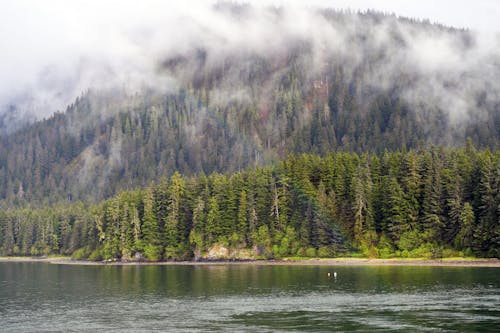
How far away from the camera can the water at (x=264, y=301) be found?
73312 mm

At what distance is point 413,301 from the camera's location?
85.8 metres

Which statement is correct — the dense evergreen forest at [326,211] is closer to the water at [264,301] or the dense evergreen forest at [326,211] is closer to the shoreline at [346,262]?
the shoreline at [346,262]

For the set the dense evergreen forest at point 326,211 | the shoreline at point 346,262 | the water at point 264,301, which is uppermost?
the dense evergreen forest at point 326,211

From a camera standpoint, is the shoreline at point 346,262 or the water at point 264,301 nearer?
the water at point 264,301

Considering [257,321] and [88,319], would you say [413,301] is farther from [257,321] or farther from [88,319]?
[88,319]

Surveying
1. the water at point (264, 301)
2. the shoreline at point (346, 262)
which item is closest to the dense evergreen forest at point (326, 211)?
the shoreline at point (346, 262)

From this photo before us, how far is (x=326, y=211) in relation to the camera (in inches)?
6388

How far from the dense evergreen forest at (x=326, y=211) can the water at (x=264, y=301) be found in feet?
60.5

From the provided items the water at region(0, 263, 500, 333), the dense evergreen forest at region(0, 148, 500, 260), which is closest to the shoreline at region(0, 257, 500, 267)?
the dense evergreen forest at region(0, 148, 500, 260)

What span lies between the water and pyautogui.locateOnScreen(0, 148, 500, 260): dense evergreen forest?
726 inches

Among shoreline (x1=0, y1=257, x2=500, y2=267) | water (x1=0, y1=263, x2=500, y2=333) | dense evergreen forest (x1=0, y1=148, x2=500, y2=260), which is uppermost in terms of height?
dense evergreen forest (x1=0, y1=148, x2=500, y2=260)

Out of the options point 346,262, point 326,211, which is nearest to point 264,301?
point 346,262

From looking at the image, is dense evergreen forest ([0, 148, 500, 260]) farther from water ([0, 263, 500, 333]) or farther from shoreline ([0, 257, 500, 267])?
water ([0, 263, 500, 333])

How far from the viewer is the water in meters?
73.3
